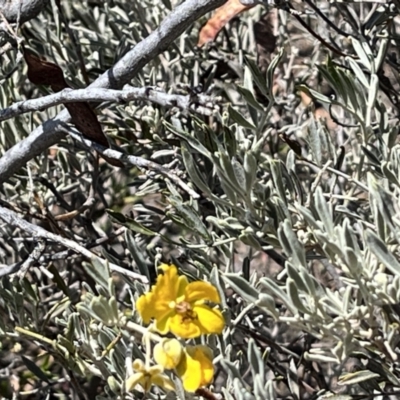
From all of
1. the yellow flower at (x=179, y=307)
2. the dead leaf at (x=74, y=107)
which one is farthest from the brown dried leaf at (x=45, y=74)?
the yellow flower at (x=179, y=307)

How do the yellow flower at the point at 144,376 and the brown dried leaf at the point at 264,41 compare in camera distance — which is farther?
the brown dried leaf at the point at 264,41

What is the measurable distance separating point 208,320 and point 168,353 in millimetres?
78

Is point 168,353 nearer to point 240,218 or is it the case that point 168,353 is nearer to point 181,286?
point 181,286

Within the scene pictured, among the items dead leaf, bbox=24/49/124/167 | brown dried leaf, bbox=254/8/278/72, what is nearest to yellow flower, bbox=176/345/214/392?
dead leaf, bbox=24/49/124/167

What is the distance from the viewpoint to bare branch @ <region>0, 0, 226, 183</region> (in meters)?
1.21

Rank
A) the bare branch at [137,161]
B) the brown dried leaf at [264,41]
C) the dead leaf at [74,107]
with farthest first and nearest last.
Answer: the brown dried leaf at [264,41] → the dead leaf at [74,107] → the bare branch at [137,161]

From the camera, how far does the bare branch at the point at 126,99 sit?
3.01ft

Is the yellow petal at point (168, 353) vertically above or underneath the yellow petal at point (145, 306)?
underneath

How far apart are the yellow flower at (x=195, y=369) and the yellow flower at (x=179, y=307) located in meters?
0.03

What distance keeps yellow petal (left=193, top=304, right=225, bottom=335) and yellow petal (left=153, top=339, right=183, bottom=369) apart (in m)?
0.05

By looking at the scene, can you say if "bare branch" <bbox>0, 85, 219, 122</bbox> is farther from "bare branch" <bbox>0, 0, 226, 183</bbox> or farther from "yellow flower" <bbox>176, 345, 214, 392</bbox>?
"yellow flower" <bbox>176, 345, 214, 392</bbox>

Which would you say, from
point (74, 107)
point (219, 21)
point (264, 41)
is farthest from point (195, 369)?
point (264, 41)

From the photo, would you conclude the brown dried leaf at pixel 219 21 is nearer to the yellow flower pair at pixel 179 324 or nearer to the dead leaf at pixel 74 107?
the dead leaf at pixel 74 107

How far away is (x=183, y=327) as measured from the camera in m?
0.97
